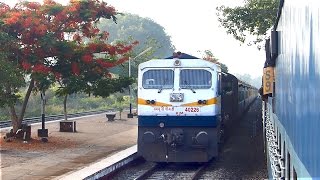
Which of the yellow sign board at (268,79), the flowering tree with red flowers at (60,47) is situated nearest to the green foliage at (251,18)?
the flowering tree with red flowers at (60,47)

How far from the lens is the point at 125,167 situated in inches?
584

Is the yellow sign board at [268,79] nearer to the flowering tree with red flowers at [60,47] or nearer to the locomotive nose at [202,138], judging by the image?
the locomotive nose at [202,138]

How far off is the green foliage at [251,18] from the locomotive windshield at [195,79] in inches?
537

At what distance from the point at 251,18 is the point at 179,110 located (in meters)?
15.7

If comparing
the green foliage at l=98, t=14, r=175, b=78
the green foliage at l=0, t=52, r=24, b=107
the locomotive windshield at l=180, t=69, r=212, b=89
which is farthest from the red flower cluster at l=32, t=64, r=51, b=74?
the green foliage at l=98, t=14, r=175, b=78

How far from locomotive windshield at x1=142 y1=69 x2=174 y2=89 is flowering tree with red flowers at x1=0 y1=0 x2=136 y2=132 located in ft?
20.2

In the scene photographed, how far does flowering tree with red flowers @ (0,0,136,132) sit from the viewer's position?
61.5 feet

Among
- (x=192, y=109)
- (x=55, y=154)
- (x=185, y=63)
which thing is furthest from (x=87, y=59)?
(x=192, y=109)

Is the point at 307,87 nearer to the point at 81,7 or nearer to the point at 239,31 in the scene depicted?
the point at 81,7

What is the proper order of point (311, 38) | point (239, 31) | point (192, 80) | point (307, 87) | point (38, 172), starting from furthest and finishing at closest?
1. point (239, 31)
2. point (192, 80)
3. point (38, 172)
4. point (307, 87)
5. point (311, 38)

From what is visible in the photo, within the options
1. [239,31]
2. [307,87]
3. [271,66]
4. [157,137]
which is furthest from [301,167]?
[239,31]

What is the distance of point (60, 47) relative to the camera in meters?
19.3

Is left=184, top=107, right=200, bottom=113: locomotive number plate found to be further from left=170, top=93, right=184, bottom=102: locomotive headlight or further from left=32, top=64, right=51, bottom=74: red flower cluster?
left=32, top=64, right=51, bottom=74: red flower cluster

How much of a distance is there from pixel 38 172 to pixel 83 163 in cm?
185
